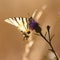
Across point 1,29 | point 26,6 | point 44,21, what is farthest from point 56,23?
point 1,29

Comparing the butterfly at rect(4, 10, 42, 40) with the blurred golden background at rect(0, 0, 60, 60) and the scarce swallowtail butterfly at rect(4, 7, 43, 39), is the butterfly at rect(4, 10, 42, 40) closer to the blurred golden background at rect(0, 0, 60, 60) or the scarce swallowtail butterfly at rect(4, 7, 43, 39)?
the scarce swallowtail butterfly at rect(4, 7, 43, 39)

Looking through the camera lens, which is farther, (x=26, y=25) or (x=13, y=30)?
(x=13, y=30)

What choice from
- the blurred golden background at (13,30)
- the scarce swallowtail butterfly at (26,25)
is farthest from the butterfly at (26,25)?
the blurred golden background at (13,30)

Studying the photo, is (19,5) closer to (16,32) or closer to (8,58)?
(16,32)

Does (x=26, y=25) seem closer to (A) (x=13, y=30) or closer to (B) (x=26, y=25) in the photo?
(B) (x=26, y=25)

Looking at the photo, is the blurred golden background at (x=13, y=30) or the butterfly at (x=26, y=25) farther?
the blurred golden background at (x=13, y=30)

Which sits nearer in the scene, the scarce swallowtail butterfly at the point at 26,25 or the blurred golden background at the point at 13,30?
the scarce swallowtail butterfly at the point at 26,25

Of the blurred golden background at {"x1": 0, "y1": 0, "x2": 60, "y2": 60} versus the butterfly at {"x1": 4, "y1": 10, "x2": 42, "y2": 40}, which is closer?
the butterfly at {"x1": 4, "y1": 10, "x2": 42, "y2": 40}

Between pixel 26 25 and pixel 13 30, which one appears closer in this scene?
pixel 26 25

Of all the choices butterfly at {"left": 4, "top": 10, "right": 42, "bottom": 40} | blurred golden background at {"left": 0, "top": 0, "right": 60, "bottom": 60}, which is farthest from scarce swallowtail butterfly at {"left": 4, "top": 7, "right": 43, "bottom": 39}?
blurred golden background at {"left": 0, "top": 0, "right": 60, "bottom": 60}

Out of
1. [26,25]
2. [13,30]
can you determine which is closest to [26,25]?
[26,25]

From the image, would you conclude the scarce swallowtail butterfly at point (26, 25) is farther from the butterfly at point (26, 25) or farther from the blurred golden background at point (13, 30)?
the blurred golden background at point (13, 30)
